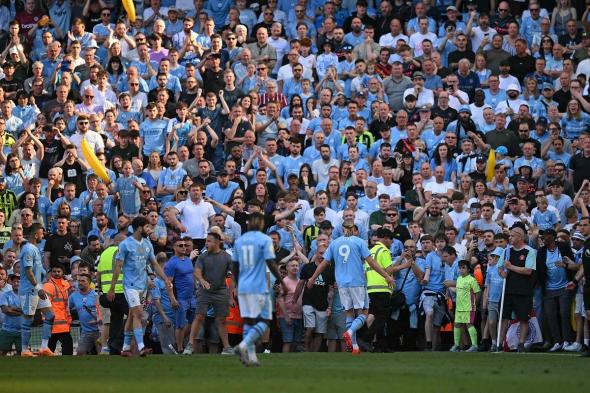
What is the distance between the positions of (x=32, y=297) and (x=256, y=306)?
6.99 metres

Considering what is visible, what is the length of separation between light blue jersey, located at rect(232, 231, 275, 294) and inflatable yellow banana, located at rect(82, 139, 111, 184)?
10.4 metres

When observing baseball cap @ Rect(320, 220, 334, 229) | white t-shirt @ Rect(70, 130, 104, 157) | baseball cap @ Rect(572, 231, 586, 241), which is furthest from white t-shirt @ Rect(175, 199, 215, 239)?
baseball cap @ Rect(572, 231, 586, 241)

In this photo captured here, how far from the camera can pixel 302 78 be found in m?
29.6

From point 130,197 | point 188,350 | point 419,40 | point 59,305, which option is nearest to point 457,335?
point 188,350

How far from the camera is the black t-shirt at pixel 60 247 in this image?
24.9 metres

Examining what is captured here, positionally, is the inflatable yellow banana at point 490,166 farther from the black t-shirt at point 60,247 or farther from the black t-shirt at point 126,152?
the black t-shirt at point 60,247

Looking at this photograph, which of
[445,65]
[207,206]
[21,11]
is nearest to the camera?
[207,206]

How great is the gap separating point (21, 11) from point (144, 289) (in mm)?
15758

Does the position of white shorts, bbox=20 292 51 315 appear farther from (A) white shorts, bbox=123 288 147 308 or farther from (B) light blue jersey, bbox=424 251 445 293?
(B) light blue jersey, bbox=424 251 445 293

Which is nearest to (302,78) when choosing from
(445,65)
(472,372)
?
(445,65)

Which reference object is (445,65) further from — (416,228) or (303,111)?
(416,228)

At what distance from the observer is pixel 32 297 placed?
22.2m

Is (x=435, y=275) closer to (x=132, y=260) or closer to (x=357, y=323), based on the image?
(x=357, y=323)

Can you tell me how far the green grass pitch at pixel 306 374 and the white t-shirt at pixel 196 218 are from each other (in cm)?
507
